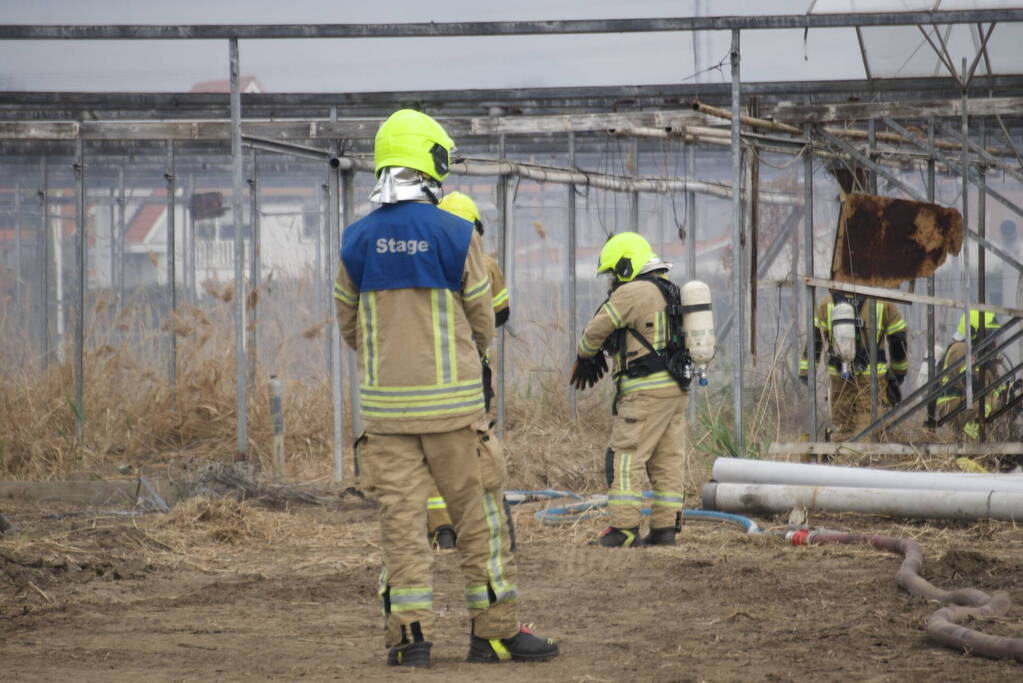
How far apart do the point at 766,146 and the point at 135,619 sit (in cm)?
690

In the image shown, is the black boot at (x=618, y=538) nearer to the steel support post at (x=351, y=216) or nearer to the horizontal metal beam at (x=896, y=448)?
the horizontal metal beam at (x=896, y=448)

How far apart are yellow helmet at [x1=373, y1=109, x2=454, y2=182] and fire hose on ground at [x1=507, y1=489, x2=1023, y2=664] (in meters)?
2.47

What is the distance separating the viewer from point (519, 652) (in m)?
4.78

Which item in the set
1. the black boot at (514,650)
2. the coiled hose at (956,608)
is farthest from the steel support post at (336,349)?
the black boot at (514,650)

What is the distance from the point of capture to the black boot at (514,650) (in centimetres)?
478

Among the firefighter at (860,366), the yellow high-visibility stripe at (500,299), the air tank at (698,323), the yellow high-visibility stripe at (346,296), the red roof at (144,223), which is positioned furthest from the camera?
the red roof at (144,223)

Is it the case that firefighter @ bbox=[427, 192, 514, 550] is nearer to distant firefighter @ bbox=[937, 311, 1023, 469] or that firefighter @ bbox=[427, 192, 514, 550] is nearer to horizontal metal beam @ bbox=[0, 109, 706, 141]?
horizontal metal beam @ bbox=[0, 109, 706, 141]

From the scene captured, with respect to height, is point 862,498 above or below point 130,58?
below

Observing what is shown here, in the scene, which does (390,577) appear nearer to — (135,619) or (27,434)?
(135,619)

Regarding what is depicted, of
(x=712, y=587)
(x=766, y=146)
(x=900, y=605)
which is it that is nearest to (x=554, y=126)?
(x=766, y=146)

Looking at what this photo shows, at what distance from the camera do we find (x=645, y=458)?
322 inches

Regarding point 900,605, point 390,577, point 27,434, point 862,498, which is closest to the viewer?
point 390,577

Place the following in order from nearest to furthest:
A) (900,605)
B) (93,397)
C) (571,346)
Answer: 1. (900,605)
2. (93,397)
3. (571,346)

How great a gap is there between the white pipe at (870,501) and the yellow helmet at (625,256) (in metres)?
1.62
